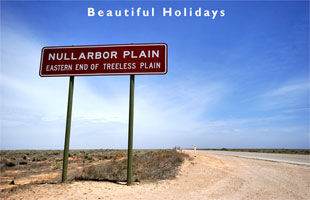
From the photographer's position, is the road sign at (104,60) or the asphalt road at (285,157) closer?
the road sign at (104,60)

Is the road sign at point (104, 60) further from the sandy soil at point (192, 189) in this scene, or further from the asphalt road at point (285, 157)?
the asphalt road at point (285, 157)

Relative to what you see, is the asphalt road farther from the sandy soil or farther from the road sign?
the road sign

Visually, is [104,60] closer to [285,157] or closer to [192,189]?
[192,189]

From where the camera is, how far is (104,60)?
851 centimetres

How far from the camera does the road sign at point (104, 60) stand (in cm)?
827

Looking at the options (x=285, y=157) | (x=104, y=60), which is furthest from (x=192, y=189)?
(x=285, y=157)

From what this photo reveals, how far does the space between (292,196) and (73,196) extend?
270 inches

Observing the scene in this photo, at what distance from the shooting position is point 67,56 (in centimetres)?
869

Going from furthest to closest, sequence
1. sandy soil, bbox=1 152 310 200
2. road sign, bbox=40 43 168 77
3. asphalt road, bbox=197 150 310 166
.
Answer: asphalt road, bbox=197 150 310 166 → road sign, bbox=40 43 168 77 → sandy soil, bbox=1 152 310 200

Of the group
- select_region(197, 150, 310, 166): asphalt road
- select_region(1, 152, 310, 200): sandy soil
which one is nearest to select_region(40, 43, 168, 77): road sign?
select_region(1, 152, 310, 200): sandy soil

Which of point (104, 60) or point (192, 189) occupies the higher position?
point (104, 60)

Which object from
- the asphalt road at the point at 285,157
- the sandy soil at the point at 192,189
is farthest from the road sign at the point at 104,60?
the asphalt road at the point at 285,157

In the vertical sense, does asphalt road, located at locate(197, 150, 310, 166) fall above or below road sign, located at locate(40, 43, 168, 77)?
below

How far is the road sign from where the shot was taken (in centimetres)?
827
